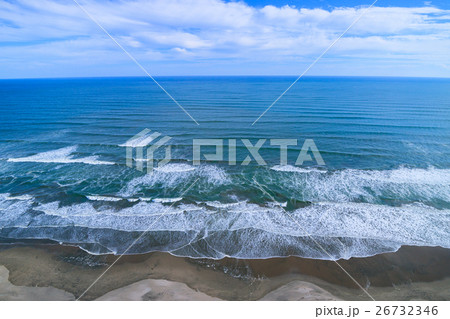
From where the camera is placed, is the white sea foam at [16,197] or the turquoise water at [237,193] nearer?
the turquoise water at [237,193]

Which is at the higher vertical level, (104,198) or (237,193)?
(237,193)

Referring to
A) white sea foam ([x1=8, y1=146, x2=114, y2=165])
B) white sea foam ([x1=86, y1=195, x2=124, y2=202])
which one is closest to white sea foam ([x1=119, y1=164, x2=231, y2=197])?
white sea foam ([x1=86, y1=195, x2=124, y2=202])

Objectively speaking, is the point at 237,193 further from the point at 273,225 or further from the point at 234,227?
the point at 273,225

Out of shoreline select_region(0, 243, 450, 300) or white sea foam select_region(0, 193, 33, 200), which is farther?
white sea foam select_region(0, 193, 33, 200)

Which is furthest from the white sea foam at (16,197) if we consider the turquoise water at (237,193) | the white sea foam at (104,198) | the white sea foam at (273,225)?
the white sea foam at (104,198)

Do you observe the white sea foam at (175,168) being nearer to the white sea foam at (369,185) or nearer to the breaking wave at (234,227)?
the breaking wave at (234,227)

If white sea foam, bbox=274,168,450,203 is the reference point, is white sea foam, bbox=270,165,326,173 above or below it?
above

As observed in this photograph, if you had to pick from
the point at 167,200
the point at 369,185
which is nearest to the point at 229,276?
the point at 167,200

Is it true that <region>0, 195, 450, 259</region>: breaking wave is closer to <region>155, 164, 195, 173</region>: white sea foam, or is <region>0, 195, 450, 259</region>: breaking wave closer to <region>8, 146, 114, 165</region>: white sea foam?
<region>155, 164, 195, 173</region>: white sea foam
